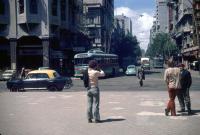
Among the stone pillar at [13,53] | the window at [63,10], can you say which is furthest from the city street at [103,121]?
the window at [63,10]

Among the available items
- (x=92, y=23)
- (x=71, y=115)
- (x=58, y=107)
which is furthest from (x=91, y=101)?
(x=92, y=23)

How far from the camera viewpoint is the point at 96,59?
43.2 meters

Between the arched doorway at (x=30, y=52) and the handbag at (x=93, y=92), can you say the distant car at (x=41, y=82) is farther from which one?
the arched doorway at (x=30, y=52)

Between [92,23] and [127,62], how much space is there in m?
12.6

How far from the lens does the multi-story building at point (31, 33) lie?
49.9 m

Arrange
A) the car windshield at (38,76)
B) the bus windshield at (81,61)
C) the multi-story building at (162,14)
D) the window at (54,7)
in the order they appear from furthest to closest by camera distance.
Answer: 1. the multi-story building at (162,14)
2. the window at (54,7)
3. the bus windshield at (81,61)
4. the car windshield at (38,76)

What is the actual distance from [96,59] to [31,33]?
11960 millimetres

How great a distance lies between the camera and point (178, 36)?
8912 cm

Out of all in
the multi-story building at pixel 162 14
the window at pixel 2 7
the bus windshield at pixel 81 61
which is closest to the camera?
the bus windshield at pixel 81 61

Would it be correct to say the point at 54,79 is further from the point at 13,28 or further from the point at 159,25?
the point at 159,25

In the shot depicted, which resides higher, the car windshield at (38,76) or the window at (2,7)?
the window at (2,7)

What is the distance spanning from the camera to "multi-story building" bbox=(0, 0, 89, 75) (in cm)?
4991

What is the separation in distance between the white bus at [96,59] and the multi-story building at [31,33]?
5404mm

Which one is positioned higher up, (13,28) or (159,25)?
(159,25)
